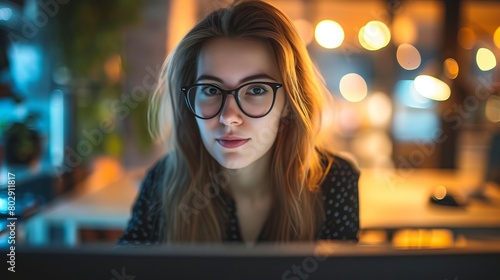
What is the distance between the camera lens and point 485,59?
473 cm

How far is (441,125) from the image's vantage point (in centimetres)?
421

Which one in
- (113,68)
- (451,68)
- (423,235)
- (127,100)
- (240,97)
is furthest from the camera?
(451,68)

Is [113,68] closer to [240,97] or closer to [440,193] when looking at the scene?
[440,193]

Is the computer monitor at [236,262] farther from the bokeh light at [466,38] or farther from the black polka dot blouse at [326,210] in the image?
the bokeh light at [466,38]

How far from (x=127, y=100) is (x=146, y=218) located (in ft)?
6.27

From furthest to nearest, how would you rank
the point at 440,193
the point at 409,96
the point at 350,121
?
the point at 350,121 → the point at 409,96 → the point at 440,193

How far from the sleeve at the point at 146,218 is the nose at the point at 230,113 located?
275 mm

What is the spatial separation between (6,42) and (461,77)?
370cm

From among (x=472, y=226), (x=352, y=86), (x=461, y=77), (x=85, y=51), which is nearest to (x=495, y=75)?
Result: (x=461, y=77)

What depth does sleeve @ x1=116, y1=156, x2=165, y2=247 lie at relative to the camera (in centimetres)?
87

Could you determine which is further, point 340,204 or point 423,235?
point 423,235

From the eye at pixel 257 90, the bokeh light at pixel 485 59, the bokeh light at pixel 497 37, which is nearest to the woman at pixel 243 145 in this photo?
the eye at pixel 257 90

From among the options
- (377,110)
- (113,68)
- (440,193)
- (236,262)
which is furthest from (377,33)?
(236,262)

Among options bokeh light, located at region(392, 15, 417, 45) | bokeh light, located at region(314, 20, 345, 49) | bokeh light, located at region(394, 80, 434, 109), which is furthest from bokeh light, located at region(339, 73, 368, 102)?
bokeh light, located at region(314, 20, 345, 49)
